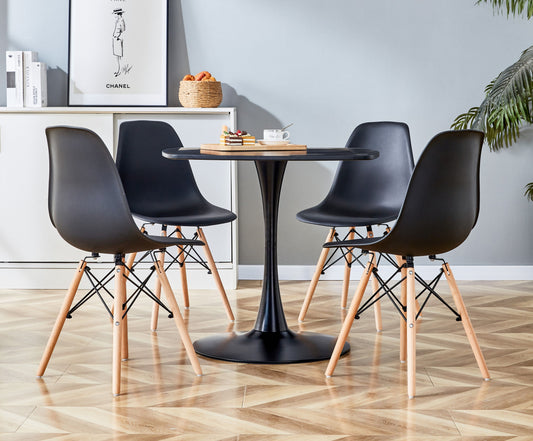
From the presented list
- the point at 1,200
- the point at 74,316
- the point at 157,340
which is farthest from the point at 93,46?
the point at 157,340

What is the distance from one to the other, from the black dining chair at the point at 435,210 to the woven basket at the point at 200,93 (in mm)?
2006

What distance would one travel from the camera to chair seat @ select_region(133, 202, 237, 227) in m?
3.62

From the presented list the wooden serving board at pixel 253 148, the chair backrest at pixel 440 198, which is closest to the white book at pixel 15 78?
the wooden serving board at pixel 253 148

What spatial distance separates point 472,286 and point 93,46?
260 centimetres

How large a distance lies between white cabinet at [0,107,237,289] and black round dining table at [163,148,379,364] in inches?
50.3

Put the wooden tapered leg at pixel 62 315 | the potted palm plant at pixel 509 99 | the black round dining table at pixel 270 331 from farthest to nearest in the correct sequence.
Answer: the potted palm plant at pixel 509 99 < the black round dining table at pixel 270 331 < the wooden tapered leg at pixel 62 315

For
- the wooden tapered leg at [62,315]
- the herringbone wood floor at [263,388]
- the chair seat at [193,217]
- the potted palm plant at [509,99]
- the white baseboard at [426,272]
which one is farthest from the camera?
the white baseboard at [426,272]

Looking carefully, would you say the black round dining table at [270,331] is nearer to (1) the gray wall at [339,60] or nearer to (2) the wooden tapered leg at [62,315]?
(2) the wooden tapered leg at [62,315]

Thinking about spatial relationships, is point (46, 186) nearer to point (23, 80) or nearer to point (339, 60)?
point (23, 80)

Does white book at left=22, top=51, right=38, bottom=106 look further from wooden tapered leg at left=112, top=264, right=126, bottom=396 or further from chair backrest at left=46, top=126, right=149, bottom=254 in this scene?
wooden tapered leg at left=112, top=264, right=126, bottom=396

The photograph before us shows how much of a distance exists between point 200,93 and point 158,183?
893mm

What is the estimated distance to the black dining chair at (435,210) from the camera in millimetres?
2740

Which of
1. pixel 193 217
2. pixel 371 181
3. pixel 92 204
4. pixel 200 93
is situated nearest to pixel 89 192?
pixel 92 204

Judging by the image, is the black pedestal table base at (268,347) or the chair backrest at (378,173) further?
the chair backrest at (378,173)
